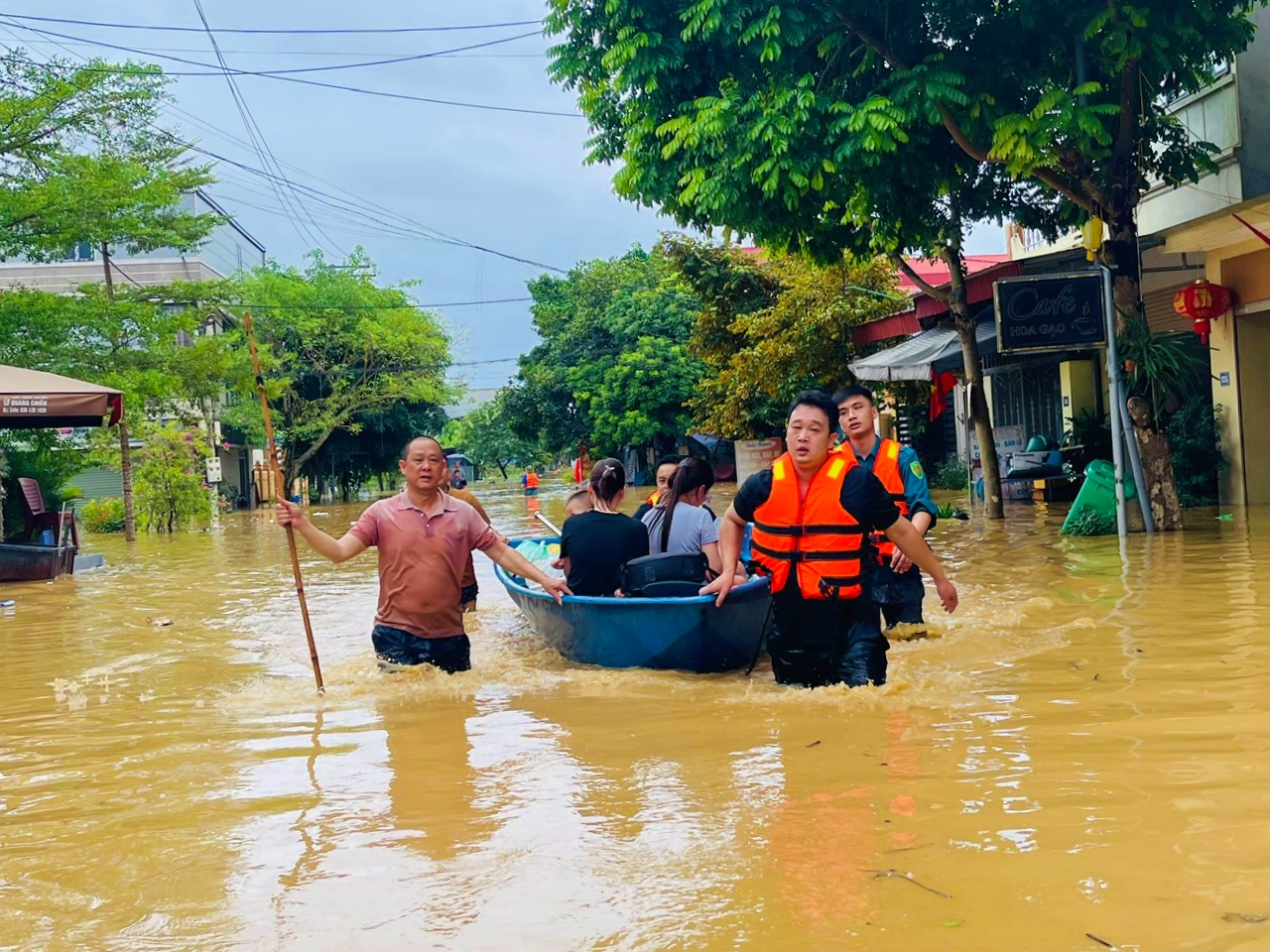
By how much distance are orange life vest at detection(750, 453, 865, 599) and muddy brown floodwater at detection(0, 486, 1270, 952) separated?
0.69 metres

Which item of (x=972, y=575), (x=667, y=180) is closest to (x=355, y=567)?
(x=667, y=180)

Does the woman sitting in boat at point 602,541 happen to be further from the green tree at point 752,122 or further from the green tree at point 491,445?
the green tree at point 491,445

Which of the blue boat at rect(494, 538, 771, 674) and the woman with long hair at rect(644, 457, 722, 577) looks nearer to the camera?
the blue boat at rect(494, 538, 771, 674)

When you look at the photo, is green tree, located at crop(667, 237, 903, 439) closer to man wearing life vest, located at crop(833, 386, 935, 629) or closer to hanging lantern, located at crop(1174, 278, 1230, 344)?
hanging lantern, located at crop(1174, 278, 1230, 344)

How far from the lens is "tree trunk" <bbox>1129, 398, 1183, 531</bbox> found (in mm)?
13711

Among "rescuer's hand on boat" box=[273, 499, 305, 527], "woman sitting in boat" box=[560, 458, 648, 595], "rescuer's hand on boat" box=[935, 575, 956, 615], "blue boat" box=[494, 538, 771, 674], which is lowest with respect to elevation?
"blue boat" box=[494, 538, 771, 674]

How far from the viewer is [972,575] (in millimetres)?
12039

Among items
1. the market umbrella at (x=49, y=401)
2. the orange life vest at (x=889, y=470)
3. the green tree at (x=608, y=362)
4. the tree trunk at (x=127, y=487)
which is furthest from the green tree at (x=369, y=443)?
the orange life vest at (x=889, y=470)

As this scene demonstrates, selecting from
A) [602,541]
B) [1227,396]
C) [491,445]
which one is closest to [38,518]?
[602,541]

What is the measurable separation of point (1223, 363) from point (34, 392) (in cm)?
1405

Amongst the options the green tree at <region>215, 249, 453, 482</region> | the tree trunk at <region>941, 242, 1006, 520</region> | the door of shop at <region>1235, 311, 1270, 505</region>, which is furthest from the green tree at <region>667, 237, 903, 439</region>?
the green tree at <region>215, 249, 453, 482</region>

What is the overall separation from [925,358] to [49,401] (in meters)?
11.3

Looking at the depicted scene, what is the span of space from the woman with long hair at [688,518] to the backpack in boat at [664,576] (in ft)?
0.98

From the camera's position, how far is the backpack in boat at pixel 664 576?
789 cm
